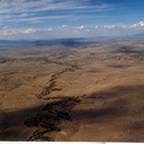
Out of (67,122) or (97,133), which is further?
(67,122)

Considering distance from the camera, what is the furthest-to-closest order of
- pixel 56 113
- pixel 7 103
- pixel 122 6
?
pixel 7 103, pixel 56 113, pixel 122 6

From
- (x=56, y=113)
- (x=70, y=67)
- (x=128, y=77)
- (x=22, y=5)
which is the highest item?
(x=70, y=67)

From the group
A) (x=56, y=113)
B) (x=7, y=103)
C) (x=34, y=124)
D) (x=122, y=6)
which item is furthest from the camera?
(x=7, y=103)

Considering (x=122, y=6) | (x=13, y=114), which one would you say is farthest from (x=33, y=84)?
(x=122, y=6)

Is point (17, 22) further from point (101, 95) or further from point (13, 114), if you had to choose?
point (101, 95)

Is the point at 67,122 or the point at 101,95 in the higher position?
the point at 101,95

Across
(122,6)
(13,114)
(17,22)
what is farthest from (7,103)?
(122,6)
